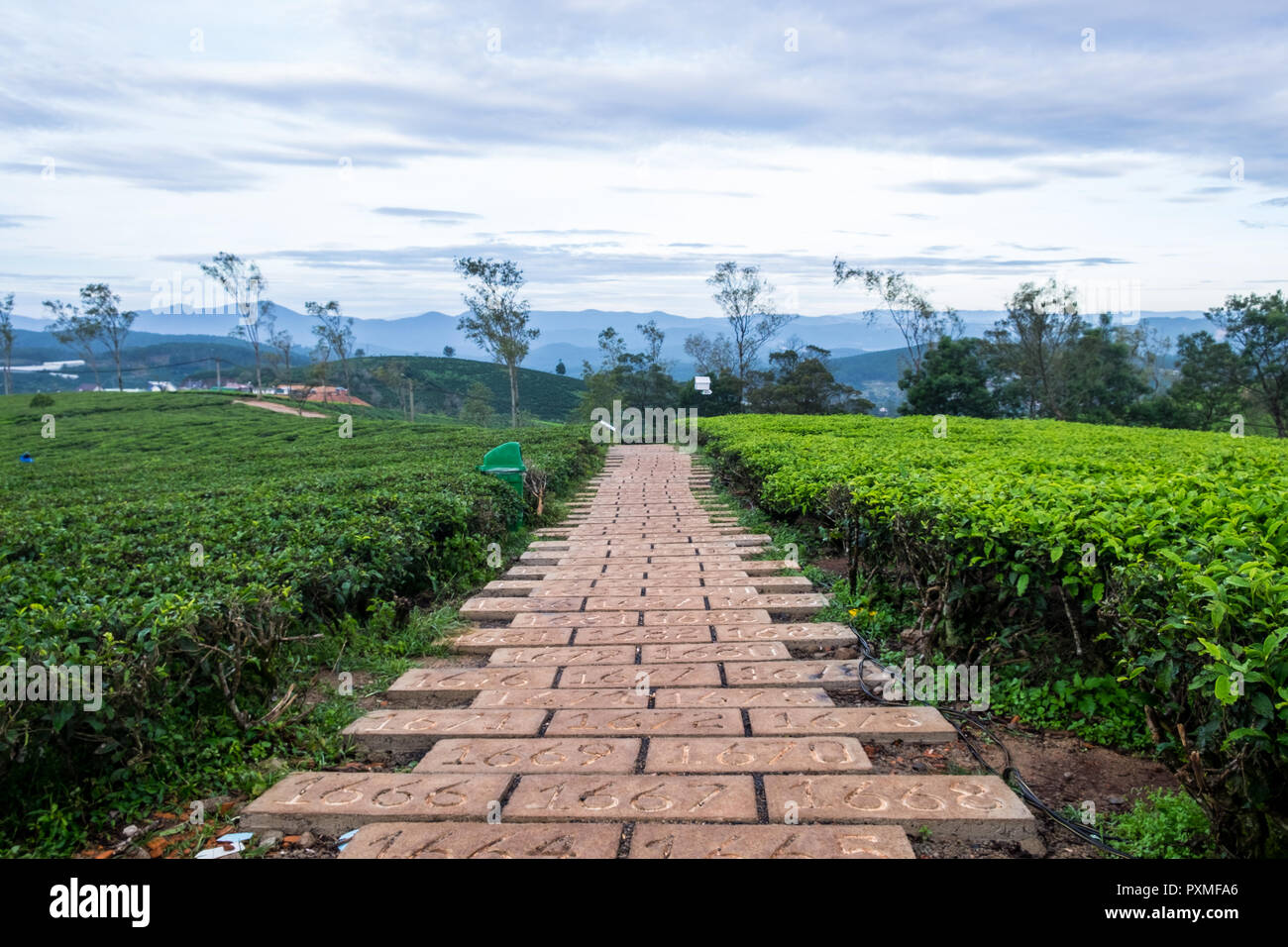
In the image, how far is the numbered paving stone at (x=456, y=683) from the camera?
12.6ft

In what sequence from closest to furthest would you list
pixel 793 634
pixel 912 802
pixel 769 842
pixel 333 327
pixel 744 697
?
1. pixel 769 842
2. pixel 912 802
3. pixel 744 697
4. pixel 793 634
5. pixel 333 327

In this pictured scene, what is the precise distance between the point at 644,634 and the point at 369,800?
2.25 metres

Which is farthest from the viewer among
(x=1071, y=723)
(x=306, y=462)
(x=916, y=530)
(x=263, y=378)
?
(x=263, y=378)

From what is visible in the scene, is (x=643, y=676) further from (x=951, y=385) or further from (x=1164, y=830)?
(x=951, y=385)

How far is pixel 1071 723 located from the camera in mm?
3398

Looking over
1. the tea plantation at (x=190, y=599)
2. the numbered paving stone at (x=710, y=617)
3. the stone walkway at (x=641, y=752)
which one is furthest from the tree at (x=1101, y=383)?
the stone walkway at (x=641, y=752)

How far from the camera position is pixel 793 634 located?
470cm

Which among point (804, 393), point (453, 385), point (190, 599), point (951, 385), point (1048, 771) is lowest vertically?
point (1048, 771)

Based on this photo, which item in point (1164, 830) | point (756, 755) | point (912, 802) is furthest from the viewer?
point (756, 755)

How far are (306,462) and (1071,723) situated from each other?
1397cm

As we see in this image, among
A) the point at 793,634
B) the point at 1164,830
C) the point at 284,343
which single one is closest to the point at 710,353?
the point at 284,343

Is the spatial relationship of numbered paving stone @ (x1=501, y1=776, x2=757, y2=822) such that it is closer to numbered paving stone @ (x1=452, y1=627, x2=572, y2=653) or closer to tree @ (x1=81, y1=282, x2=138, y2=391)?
numbered paving stone @ (x1=452, y1=627, x2=572, y2=653)

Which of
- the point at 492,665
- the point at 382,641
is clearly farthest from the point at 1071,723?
the point at 382,641
